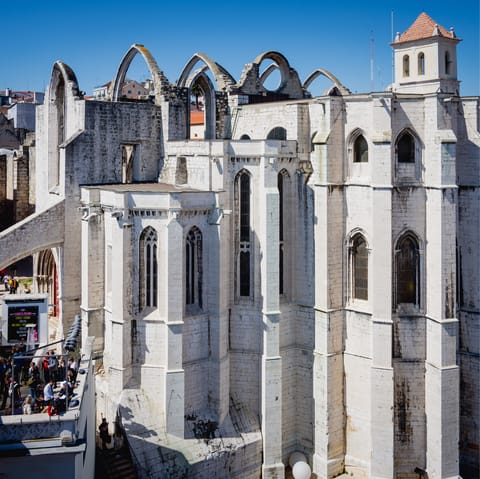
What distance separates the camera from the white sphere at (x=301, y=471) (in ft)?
82.3

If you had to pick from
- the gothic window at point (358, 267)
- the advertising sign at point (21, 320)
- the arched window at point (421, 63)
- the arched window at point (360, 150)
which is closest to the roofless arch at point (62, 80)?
the advertising sign at point (21, 320)

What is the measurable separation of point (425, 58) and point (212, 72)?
9396 mm

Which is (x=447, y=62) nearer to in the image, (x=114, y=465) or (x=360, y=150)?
(x=360, y=150)

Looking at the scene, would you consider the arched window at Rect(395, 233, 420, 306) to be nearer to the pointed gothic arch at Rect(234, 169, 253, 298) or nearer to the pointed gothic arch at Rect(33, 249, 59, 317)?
the pointed gothic arch at Rect(234, 169, 253, 298)

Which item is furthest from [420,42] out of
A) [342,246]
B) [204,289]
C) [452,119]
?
[204,289]

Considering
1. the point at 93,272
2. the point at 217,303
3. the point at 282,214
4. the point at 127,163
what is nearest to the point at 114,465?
the point at 217,303

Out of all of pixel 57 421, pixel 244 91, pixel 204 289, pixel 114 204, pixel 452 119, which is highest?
pixel 244 91

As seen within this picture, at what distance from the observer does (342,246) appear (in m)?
25.8

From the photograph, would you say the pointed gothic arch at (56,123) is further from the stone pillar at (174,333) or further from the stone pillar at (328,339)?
the stone pillar at (328,339)

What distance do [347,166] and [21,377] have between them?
13315mm

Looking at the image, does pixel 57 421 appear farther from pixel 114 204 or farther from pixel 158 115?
pixel 158 115

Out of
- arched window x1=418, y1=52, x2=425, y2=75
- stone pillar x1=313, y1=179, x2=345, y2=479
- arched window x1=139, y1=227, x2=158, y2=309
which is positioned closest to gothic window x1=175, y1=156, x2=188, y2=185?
arched window x1=139, y1=227, x2=158, y2=309

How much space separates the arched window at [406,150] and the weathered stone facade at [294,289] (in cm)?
5

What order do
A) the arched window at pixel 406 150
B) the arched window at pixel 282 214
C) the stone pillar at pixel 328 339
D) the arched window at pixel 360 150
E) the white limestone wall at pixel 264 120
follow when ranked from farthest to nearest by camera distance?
the white limestone wall at pixel 264 120 < the arched window at pixel 282 214 < the stone pillar at pixel 328 339 < the arched window at pixel 360 150 < the arched window at pixel 406 150
